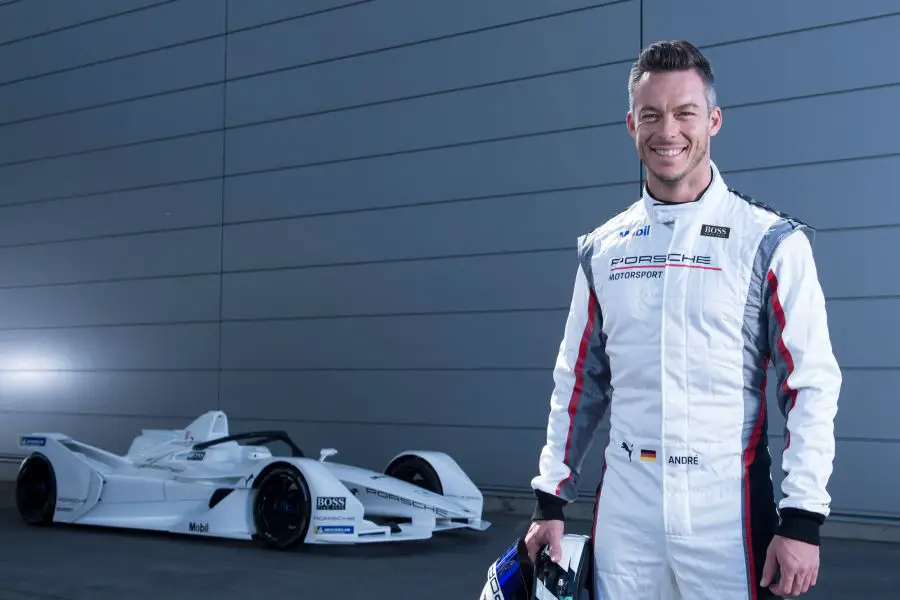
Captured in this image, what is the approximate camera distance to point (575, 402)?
238 centimetres

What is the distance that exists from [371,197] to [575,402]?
827 cm

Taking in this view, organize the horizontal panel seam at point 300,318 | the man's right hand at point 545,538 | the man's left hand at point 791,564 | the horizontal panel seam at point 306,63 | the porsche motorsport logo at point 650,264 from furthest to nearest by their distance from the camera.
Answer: the horizontal panel seam at point 306,63
the horizontal panel seam at point 300,318
the man's right hand at point 545,538
the porsche motorsport logo at point 650,264
the man's left hand at point 791,564

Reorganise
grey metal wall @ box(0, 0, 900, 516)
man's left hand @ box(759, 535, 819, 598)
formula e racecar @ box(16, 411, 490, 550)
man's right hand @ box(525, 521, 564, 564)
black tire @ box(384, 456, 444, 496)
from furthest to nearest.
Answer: grey metal wall @ box(0, 0, 900, 516)
black tire @ box(384, 456, 444, 496)
formula e racecar @ box(16, 411, 490, 550)
man's right hand @ box(525, 521, 564, 564)
man's left hand @ box(759, 535, 819, 598)

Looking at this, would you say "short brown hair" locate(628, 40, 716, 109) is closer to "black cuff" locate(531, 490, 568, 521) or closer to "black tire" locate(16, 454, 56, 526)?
"black cuff" locate(531, 490, 568, 521)

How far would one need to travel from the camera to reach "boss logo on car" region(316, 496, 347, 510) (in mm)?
6684

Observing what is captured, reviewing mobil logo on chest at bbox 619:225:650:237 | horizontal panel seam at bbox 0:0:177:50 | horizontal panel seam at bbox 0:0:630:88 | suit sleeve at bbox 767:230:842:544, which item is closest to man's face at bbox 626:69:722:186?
mobil logo on chest at bbox 619:225:650:237

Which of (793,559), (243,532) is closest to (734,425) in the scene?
(793,559)

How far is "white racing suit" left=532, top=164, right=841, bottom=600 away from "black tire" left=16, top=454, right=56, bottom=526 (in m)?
7.22

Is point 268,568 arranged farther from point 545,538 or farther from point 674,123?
point 674,123

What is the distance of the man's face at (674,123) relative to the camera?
2.16 m

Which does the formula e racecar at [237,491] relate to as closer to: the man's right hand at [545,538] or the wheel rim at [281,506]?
the wheel rim at [281,506]

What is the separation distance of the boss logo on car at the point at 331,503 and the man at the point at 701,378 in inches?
179

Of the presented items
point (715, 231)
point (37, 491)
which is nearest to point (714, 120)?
point (715, 231)

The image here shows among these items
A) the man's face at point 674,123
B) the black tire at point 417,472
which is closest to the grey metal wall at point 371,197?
the black tire at point 417,472
